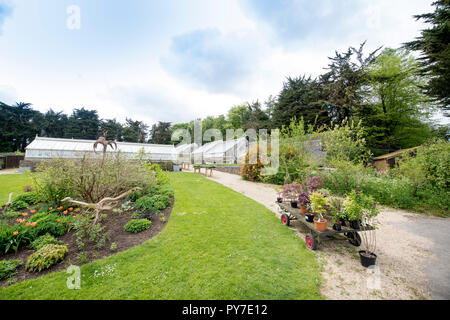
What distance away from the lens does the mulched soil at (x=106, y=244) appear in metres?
2.65

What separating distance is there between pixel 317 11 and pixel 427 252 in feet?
27.9

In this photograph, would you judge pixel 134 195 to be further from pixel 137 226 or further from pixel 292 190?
pixel 292 190

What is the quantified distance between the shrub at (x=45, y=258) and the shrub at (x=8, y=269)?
14 centimetres

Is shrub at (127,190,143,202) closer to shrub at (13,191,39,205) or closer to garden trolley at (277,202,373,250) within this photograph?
shrub at (13,191,39,205)

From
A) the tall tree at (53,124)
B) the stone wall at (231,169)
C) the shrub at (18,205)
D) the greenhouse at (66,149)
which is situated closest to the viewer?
the shrub at (18,205)

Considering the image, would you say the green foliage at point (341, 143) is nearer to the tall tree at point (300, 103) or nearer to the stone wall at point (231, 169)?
the stone wall at point (231, 169)

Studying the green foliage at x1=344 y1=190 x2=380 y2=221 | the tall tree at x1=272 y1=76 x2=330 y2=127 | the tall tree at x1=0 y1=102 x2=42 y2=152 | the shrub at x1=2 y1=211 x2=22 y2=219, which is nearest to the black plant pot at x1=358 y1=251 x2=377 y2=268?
the green foliage at x1=344 y1=190 x2=380 y2=221

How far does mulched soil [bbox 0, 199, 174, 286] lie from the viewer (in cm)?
265

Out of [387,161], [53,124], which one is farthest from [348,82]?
[53,124]

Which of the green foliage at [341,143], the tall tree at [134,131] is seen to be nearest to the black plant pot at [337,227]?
Answer: the green foliage at [341,143]

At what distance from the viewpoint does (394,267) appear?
3111 millimetres

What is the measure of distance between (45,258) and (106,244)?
0.91 meters

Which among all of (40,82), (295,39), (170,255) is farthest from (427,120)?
(40,82)
